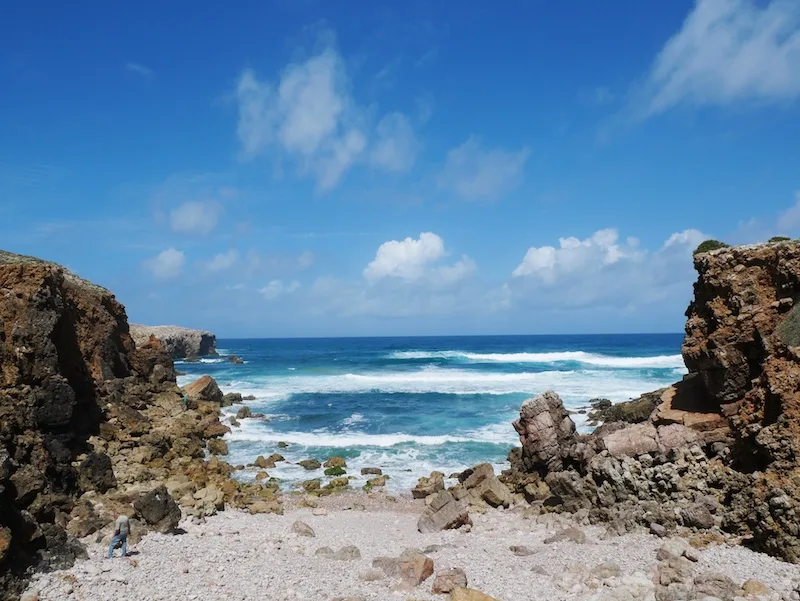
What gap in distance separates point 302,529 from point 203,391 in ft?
78.0

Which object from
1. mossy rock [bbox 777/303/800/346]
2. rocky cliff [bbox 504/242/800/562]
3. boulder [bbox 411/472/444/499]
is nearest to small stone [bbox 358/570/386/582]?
rocky cliff [bbox 504/242/800/562]

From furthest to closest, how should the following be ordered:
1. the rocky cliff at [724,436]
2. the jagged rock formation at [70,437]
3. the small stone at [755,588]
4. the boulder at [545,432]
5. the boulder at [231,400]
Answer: the boulder at [231,400]
the boulder at [545,432]
the rocky cliff at [724,436]
the jagged rock formation at [70,437]
the small stone at [755,588]

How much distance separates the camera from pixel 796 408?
543 inches

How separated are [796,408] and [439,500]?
1141 centimetres

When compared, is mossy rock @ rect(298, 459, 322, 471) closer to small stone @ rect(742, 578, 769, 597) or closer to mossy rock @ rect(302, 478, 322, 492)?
mossy rock @ rect(302, 478, 322, 492)

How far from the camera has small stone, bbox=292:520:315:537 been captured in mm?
17953

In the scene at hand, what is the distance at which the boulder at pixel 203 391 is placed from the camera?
126 feet

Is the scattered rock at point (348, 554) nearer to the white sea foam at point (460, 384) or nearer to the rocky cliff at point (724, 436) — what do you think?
the rocky cliff at point (724, 436)

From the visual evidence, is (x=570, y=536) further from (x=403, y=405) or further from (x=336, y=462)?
(x=403, y=405)

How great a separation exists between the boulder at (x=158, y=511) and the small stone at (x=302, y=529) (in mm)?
3701

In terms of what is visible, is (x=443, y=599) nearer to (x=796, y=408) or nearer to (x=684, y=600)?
(x=684, y=600)

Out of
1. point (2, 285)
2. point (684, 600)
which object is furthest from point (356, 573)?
point (2, 285)

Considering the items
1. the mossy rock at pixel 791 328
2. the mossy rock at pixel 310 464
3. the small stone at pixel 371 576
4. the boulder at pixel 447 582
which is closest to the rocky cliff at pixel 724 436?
the mossy rock at pixel 791 328

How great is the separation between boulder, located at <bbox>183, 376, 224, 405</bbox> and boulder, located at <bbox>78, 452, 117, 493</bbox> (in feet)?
59.1
